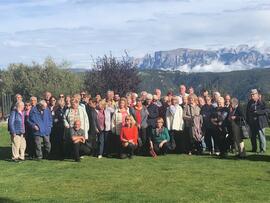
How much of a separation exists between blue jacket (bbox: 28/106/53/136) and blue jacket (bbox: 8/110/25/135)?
313 millimetres

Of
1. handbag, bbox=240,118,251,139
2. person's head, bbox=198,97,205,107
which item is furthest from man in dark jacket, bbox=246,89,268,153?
person's head, bbox=198,97,205,107

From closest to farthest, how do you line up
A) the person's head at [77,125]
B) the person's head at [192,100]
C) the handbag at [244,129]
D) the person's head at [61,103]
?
the handbag at [244,129] → the person's head at [77,125] → the person's head at [61,103] → the person's head at [192,100]

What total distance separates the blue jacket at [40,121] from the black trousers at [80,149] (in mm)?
1086

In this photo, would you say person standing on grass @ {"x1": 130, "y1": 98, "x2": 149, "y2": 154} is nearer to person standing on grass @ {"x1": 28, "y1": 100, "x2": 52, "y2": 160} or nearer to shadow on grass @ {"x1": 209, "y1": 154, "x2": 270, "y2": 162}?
shadow on grass @ {"x1": 209, "y1": 154, "x2": 270, "y2": 162}

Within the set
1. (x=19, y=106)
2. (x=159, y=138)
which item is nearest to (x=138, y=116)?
(x=159, y=138)

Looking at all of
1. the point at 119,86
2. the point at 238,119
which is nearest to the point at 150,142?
the point at 238,119

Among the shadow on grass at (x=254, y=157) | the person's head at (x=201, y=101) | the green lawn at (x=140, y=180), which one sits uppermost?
the person's head at (x=201, y=101)

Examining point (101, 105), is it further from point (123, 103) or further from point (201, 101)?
point (201, 101)

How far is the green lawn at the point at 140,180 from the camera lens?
9523 mm

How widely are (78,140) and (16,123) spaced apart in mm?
1919

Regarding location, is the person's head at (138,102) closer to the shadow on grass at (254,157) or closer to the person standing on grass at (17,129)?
the shadow on grass at (254,157)

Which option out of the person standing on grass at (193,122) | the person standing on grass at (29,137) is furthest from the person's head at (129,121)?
the person standing on grass at (29,137)

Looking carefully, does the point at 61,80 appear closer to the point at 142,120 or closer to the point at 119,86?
the point at 119,86

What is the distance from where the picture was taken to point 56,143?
1605 centimetres
